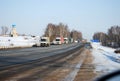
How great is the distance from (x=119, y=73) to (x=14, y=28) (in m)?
153

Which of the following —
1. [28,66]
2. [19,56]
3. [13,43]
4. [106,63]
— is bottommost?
[106,63]

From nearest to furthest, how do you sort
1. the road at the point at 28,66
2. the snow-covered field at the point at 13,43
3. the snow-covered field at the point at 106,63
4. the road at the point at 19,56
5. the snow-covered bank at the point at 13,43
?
the road at the point at 28,66 < the snow-covered field at the point at 106,63 < the road at the point at 19,56 < the snow-covered bank at the point at 13,43 < the snow-covered field at the point at 13,43

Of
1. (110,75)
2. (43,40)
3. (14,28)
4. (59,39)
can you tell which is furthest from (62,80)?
(14,28)

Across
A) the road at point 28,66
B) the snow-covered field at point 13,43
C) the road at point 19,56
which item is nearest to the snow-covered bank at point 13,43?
the snow-covered field at point 13,43

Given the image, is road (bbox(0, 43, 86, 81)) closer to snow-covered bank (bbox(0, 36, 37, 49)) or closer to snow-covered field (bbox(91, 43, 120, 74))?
snow-covered field (bbox(91, 43, 120, 74))

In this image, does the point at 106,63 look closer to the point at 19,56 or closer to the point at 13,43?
the point at 19,56

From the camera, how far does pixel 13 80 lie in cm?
1260

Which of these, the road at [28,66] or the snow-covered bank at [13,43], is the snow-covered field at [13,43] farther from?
the road at [28,66]

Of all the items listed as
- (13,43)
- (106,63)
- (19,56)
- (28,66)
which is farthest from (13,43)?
(28,66)

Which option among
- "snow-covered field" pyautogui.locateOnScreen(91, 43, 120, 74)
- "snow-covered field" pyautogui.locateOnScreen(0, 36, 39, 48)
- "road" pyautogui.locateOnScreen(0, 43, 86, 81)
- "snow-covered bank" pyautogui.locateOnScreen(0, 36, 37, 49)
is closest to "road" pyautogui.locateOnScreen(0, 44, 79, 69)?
"road" pyautogui.locateOnScreen(0, 43, 86, 81)

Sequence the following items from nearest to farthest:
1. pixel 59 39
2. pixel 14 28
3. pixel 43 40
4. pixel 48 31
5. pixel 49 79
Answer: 1. pixel 49 79
2. pixel 43 40
3. pixel 59 39
4. pixel 14 28
5. pixel 48 31

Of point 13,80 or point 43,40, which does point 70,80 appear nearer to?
point 13,80

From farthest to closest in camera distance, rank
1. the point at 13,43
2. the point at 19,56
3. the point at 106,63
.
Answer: the point at 13,43
the point at 19,56
the point at 106,63

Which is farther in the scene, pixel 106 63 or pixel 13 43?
pixel 13 43
